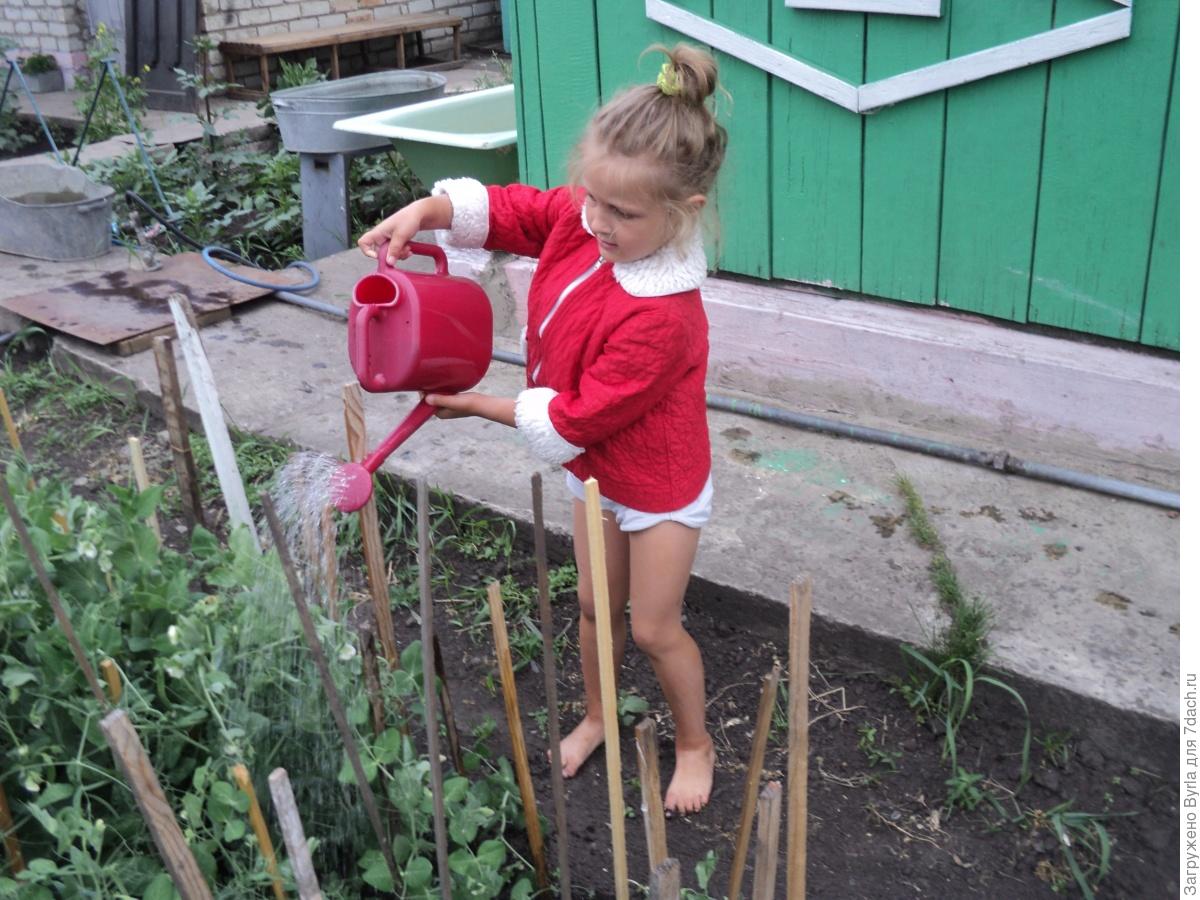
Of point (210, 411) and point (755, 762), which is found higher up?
point (210, 411)

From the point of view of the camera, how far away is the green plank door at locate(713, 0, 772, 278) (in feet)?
10.8

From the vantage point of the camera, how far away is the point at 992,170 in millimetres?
3043

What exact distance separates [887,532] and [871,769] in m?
0.68

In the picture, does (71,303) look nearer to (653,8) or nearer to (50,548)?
(653,8)

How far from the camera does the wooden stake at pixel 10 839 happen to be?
153cm

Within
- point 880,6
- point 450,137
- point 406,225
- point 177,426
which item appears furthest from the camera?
point 450,137

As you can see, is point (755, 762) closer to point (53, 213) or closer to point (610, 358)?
point (610, 358)

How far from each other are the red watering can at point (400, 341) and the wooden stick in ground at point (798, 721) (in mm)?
744

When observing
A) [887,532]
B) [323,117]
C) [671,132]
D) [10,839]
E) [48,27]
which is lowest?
[887,532]

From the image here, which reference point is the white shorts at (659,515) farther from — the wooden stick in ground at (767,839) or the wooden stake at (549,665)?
the wooden stick in ground at (767,839)

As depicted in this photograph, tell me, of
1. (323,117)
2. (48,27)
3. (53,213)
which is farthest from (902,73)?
(48,27)

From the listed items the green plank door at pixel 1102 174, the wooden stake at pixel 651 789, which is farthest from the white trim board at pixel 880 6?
the wooden stake at pixel 651 789

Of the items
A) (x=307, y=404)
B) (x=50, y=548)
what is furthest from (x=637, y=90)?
(x=307, y=404)

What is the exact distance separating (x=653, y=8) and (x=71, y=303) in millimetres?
2423
